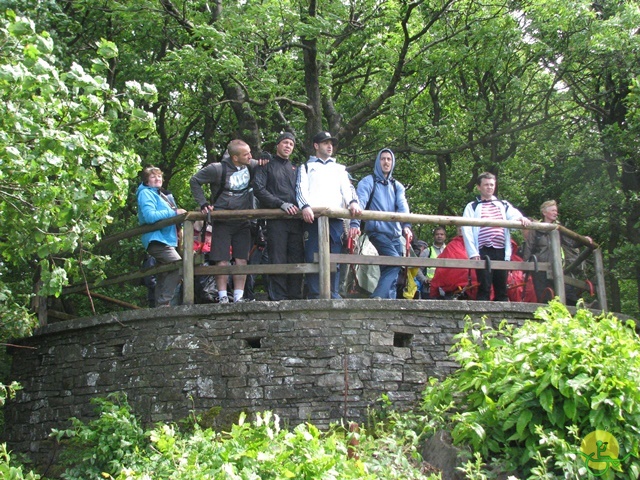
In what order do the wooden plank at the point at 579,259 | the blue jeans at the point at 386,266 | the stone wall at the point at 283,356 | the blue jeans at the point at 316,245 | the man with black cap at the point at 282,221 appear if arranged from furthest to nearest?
the wooden plank at the point at 579,259
the blue jeans at the point at 386,266
the man with black cap at the point at 282,221
the blue jeans at the point at 316,245
the stone wall at the point at 283,356

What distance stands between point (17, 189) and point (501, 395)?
4.52 metres

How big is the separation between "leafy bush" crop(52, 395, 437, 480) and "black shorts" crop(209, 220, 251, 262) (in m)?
1.86

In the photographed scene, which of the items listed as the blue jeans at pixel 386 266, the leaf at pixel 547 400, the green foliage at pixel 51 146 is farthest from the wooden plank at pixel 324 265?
the leaf at pixel 547 400

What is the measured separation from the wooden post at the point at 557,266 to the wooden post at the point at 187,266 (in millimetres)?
4151

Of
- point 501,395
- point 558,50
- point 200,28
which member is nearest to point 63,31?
point 200,28

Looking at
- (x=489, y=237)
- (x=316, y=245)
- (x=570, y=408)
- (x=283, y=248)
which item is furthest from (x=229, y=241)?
(x=570, y=408)

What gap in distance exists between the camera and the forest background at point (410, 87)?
13547 mm

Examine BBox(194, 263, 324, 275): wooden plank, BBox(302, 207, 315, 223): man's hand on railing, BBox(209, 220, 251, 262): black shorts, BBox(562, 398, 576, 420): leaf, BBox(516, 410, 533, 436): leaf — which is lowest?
BBox(516, 410, 533, 436): leaf

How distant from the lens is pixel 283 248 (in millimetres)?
9742

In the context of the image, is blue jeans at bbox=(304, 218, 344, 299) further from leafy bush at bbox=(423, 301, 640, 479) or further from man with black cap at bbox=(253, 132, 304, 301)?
leafy bush at bbox=(423, 301, 640, 479)

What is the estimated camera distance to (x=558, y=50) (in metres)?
14.4

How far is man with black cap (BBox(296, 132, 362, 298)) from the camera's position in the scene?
9617 mm

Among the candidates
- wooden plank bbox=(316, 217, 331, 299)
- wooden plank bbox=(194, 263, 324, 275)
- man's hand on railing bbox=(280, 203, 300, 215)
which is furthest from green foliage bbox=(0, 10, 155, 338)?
wooden plank bbox=(316, 217, 331, 299)

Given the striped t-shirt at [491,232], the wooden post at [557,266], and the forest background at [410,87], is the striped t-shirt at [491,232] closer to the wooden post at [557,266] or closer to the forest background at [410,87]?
the wooden post at [557,266]
